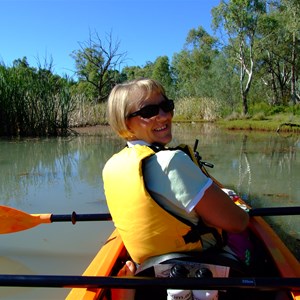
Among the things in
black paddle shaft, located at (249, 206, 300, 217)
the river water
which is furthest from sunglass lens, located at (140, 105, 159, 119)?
the river water

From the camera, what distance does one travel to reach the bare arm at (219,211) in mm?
1477

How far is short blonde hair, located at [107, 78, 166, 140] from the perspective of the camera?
5.42 ft

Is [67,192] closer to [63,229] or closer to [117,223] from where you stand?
[63,229]

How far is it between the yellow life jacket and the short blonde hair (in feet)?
0.48

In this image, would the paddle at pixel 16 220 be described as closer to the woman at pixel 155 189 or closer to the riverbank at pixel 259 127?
the woman at pixel 155 189

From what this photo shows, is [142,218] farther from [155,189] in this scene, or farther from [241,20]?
[241,20]

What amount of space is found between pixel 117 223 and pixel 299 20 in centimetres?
2488

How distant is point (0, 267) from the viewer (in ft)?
9.72

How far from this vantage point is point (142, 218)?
5.01 feet

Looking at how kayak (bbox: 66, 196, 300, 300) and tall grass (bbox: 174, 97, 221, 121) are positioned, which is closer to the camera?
kayak (bbox: 66, 196, 300, 300)

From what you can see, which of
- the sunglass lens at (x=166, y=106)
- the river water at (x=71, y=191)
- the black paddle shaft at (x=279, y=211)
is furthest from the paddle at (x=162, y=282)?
the river water at (x=71, y=191)

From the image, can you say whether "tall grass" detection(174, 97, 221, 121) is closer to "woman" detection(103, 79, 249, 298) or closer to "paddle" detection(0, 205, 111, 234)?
"paddle" detection(0, 205, 111, 234)

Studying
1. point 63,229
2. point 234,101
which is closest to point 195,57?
point 234,101

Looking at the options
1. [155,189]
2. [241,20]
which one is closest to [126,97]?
[155,189]
